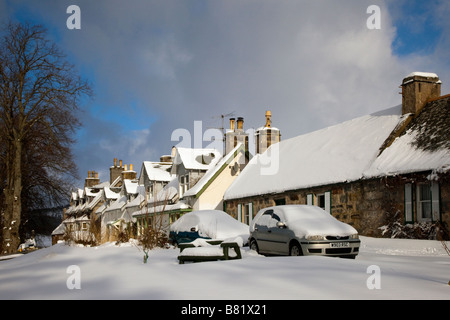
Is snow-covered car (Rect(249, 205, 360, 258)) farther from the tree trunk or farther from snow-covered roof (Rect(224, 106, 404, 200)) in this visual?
the tree trunk

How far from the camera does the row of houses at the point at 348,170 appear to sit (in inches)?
692

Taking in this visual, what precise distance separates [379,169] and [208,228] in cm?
733

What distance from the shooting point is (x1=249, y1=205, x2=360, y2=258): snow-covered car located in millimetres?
12781

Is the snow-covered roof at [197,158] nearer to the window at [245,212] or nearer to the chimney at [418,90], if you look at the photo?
the window at [245,212]

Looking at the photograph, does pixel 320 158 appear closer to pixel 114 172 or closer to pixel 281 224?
pixel 281 224

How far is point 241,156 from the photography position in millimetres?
34469

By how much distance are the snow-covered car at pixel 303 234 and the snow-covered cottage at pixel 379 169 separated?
4891 mm

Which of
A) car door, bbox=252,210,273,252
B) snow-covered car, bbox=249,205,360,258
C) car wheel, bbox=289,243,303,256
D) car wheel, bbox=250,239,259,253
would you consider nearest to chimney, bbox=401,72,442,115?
snow-covered car, bbox=249,205,360,258

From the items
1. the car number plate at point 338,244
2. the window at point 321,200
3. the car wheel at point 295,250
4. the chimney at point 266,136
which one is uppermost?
the chimney at point 266,136

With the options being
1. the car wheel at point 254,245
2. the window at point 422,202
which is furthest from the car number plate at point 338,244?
the window at point 422,202

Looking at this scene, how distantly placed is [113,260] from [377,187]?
11.4 metres

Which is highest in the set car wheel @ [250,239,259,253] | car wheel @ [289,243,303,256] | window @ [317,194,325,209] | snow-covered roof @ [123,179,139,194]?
snow-covered roof @ [123,179,139,194]
